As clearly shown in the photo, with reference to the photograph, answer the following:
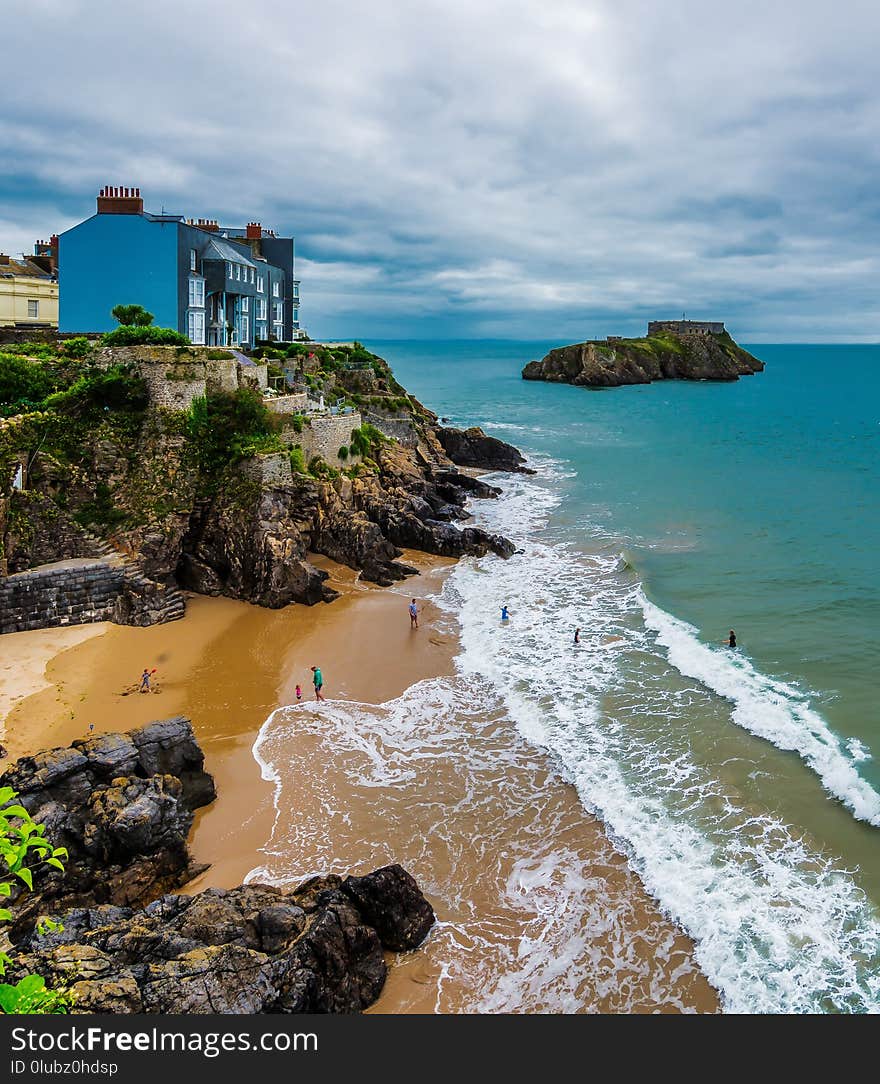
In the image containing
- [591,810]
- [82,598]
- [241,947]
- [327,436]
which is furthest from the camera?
[327,436]

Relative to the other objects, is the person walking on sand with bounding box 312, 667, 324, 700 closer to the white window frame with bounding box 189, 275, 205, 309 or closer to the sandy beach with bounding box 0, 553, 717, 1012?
the sandy beach with bounding box 0, 553, 717, 1012

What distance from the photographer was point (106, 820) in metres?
14.0

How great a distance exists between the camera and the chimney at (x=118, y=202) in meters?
40.8

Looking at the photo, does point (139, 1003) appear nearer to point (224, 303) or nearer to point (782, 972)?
point (782, 972)

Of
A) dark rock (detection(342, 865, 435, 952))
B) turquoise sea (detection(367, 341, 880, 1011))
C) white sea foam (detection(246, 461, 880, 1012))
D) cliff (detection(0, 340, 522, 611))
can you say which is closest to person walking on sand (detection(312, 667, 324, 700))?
white sea foam (detection(246, 461, 880, 1012))

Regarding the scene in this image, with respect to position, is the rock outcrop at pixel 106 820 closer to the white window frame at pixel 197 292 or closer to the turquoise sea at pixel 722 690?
the turquoise sea at pixel 722 690

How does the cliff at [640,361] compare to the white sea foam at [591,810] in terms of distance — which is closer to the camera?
the white sea foam at [591,810]

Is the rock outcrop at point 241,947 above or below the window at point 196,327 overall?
below

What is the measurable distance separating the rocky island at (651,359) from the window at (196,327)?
113 meters

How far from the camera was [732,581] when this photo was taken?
1245 inches

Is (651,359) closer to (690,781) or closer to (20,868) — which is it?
(690,781)

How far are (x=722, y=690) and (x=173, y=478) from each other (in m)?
20.3

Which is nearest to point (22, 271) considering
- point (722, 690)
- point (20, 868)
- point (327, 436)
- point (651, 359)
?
point (327, 436)

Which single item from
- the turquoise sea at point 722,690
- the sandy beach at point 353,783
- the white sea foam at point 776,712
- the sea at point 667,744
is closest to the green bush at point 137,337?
the sandy beach at point 353,783
